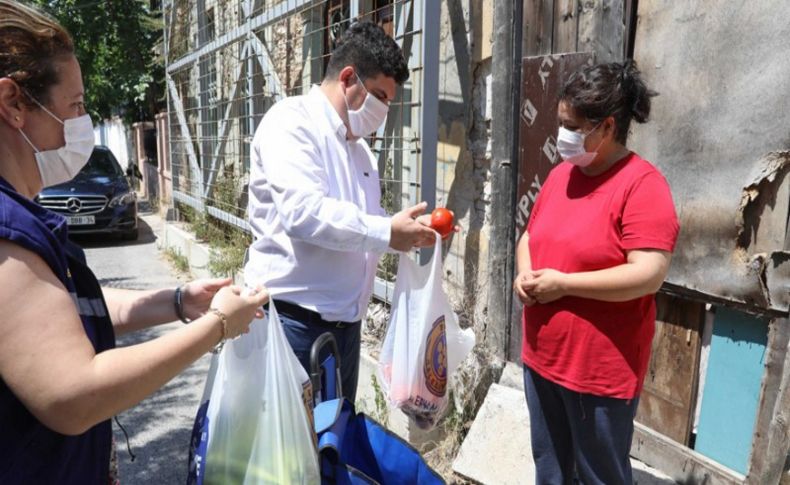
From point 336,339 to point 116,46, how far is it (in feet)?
50.4

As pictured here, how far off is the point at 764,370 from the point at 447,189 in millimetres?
1976

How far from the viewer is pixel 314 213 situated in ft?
6.15

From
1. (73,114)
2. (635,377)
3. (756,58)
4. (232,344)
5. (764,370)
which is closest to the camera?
(73,114)

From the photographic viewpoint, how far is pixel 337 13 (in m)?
5.09

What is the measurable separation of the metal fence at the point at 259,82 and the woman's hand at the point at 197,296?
191 cm

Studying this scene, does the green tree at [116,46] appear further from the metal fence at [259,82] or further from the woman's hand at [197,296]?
the woman's hand at [197,296]

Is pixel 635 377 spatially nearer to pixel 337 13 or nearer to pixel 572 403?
pixel 572 403

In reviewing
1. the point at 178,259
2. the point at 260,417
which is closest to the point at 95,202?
the point at 178,259

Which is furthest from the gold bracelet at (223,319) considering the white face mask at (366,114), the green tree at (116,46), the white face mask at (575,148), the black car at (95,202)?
the green tree at (116,46)

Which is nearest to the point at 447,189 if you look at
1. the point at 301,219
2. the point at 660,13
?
the point at 660,13

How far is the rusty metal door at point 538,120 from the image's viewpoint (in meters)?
A: 2.73

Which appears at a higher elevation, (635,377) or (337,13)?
(337,13)

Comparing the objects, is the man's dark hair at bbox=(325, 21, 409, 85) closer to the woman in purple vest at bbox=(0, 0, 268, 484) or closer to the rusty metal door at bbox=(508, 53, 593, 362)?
the rusty metal door at bbox=(508, 53, 593, 362)

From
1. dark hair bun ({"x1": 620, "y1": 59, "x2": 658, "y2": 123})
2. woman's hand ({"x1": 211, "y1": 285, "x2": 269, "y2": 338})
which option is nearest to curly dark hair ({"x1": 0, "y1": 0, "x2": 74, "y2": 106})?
woman's hand ({"x1": 211, "y1": 285, "x2": 269, "y2": 338})
